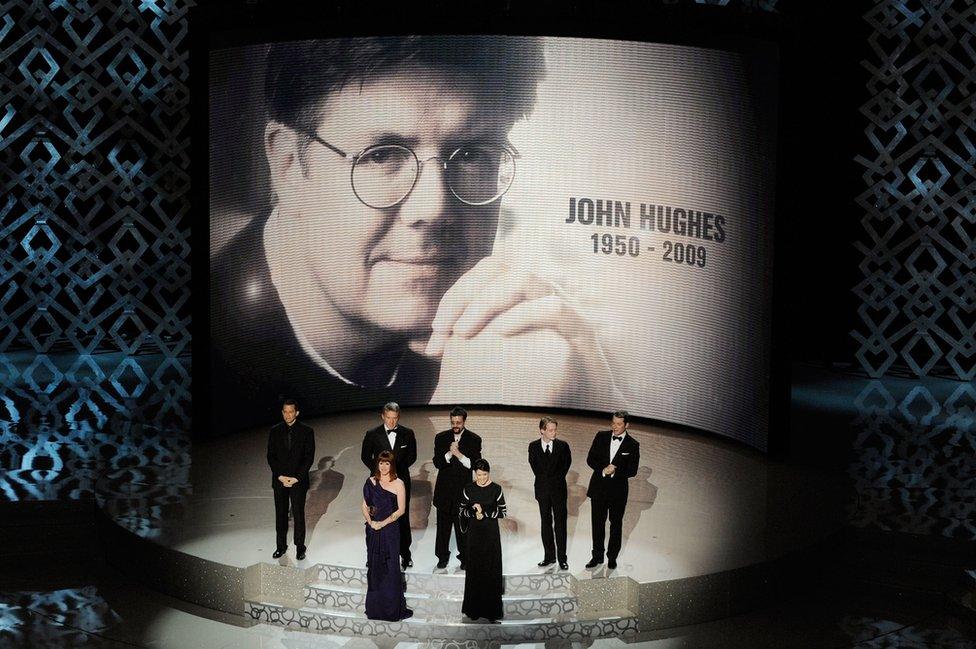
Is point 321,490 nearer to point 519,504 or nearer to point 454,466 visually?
point 519,504

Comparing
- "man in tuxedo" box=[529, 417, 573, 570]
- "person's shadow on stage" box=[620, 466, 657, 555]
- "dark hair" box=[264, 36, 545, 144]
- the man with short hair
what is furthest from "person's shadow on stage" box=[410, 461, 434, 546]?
"dark hair" box=[264, 36, 545, 144]

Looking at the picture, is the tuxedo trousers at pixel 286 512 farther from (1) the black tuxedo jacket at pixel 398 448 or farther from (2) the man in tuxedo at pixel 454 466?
(2) the man in tuxedo at pixel 454 466

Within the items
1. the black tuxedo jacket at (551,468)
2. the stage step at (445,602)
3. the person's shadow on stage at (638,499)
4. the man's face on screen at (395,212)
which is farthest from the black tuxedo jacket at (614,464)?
the man's face on screen at (395,212)

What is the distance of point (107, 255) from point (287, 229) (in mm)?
4636

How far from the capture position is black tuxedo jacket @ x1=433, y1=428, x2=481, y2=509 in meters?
9.57

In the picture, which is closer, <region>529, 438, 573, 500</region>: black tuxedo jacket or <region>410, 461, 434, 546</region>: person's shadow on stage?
<region>529, 438, 573, 500</region>: black tuxedo jacket

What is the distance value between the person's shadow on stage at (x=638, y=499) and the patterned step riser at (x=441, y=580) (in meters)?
0.94

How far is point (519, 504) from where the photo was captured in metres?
11.3

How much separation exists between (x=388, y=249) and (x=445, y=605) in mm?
5516

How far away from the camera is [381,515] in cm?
902

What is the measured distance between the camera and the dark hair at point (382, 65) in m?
13.1

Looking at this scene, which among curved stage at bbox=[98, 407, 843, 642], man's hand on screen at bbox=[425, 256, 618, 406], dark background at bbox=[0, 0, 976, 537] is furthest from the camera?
dark background at bbox=[0, 0, 976, 537]

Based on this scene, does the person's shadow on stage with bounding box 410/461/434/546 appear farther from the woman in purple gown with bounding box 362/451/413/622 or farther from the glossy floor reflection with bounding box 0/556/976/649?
the glossy floor reflection with bounding box 0/556/976/649

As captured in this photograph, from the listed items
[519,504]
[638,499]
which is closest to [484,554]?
[519,504]
